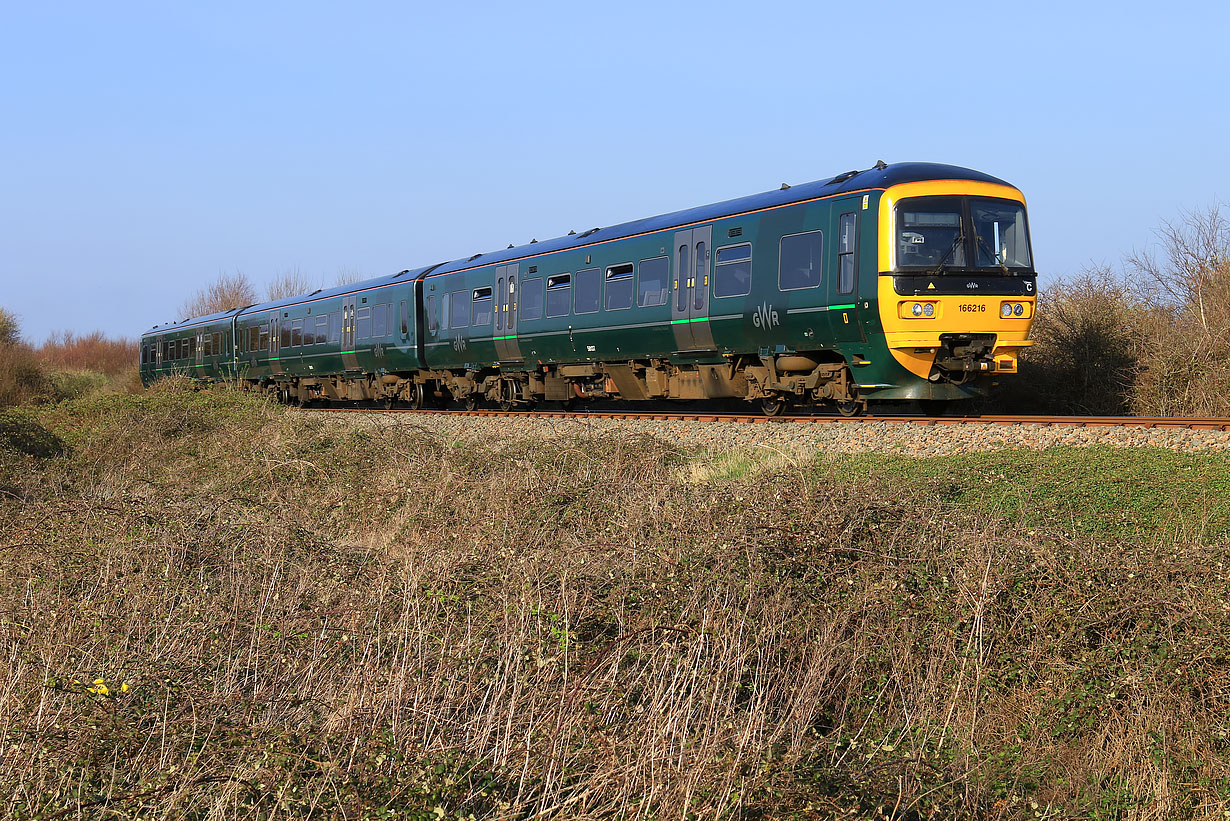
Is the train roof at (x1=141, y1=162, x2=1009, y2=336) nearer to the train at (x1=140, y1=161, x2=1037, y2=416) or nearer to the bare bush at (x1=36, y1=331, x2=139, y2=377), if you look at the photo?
the train at (x1=140, y1=161, x2=1037, y2=416)

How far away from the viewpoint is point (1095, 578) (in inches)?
239

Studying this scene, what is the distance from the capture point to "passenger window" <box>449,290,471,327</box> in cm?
2080

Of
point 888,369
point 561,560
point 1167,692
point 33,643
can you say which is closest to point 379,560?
point 561,560

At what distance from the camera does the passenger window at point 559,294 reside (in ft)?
58.8

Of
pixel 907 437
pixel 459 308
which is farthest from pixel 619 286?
pixel 907 437

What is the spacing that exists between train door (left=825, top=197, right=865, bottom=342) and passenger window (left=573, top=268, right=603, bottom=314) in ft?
15.7

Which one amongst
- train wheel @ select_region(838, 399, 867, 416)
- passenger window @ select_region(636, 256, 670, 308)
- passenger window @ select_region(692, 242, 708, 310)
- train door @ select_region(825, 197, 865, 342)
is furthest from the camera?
passenger window @ select_region(636, 256, 670, 308)

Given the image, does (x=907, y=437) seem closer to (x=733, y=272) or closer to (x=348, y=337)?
(x=733, y=272)

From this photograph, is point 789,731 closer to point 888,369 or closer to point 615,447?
point 615,447

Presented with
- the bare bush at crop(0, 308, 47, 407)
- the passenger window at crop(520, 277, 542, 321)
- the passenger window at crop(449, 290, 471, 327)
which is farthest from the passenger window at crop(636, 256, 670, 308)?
the bare bush at crop(0, 308, 47, 407)

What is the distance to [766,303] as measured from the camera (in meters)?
14.2

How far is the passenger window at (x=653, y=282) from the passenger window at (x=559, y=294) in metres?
1.88

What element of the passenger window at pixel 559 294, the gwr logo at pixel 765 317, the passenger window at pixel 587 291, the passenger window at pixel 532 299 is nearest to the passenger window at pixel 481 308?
the passenger window at pixel 532 299

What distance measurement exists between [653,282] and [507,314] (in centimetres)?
426
